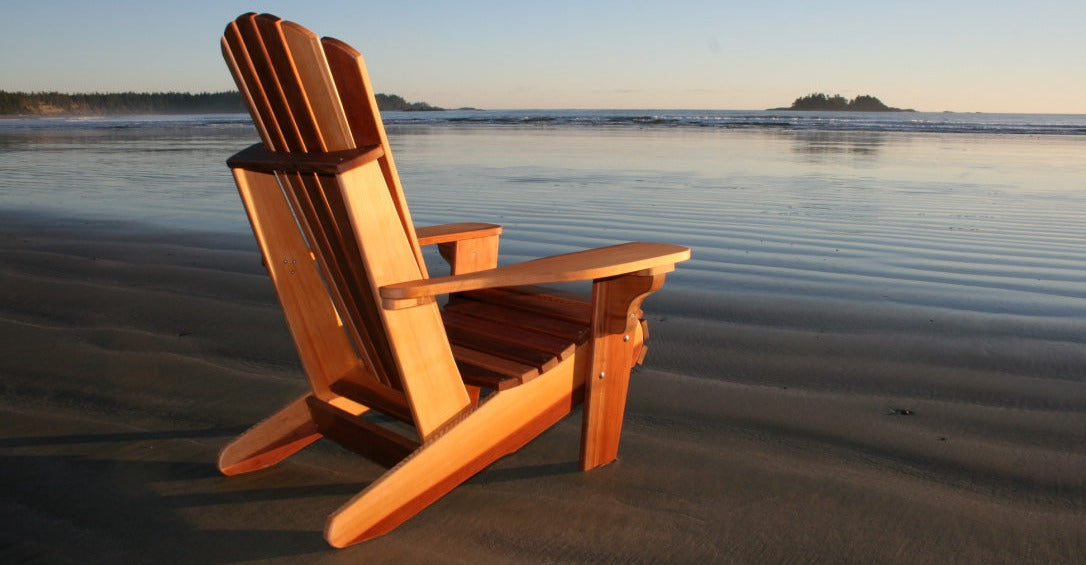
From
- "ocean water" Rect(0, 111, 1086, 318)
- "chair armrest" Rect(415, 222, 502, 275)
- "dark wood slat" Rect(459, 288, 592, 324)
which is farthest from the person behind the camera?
"ocean water" Rect(0, 111, 1086, 318)

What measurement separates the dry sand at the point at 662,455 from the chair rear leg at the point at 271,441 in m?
0.05

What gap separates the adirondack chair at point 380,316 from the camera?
179 centimetres

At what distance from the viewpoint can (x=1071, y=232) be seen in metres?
6.19

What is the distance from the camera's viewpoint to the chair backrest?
1.75 metres

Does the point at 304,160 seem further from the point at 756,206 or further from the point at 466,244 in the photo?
the point at 756,206

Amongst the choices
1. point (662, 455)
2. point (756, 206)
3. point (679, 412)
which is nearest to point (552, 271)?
point (662, 455)

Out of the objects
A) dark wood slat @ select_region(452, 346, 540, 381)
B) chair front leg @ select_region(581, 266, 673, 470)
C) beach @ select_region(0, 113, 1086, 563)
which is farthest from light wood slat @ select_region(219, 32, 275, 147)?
beach @ select_region(0, 113, 1086, 563)

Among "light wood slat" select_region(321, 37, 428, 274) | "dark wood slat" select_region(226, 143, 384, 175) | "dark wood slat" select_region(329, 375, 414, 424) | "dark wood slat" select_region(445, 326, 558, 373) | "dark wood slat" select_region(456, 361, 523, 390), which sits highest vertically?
"light wood slat" select_region(321, 37, 428, 274)

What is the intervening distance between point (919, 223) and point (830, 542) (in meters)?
5.38

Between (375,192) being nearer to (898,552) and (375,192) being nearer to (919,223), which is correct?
(898,552)

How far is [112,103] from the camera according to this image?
55938mm

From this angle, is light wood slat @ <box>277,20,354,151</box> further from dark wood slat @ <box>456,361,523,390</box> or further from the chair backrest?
dark wood slat @ <box>456,361,523,390</box>

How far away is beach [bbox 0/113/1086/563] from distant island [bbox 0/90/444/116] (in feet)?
141

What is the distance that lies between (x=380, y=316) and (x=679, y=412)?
134 cm
